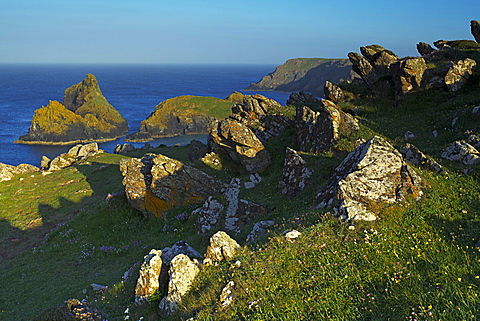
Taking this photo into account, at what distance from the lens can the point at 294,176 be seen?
20.0 meters

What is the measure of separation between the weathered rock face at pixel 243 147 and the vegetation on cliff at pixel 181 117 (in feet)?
351

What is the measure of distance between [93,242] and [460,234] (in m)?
23.2

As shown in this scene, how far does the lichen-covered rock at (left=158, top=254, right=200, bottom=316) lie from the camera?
9984mm

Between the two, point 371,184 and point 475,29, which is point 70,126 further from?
point 371,184

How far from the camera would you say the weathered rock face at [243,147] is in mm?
28047

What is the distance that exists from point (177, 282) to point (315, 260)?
4477 millimetres

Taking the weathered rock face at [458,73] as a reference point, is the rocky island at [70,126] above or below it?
below

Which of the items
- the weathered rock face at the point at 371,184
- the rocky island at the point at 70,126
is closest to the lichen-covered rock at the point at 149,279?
the weathered rock face at the point at 371,184

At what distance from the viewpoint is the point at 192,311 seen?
9078 mm

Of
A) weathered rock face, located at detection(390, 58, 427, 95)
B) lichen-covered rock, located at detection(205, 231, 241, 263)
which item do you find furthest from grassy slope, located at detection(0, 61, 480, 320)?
weathered rock face, located at detection(390, 58, 427, 95)

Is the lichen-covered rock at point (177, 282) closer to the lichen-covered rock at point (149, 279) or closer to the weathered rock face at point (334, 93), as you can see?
the lichen-covered rock at point (149, 279)

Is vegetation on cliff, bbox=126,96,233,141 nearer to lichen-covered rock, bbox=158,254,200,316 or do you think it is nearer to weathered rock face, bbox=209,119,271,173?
weathered rock face, bbox=209,119,271,173

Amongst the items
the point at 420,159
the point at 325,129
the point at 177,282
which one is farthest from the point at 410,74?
the point at 177,282

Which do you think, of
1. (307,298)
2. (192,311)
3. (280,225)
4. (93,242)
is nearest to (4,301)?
(93,242)
